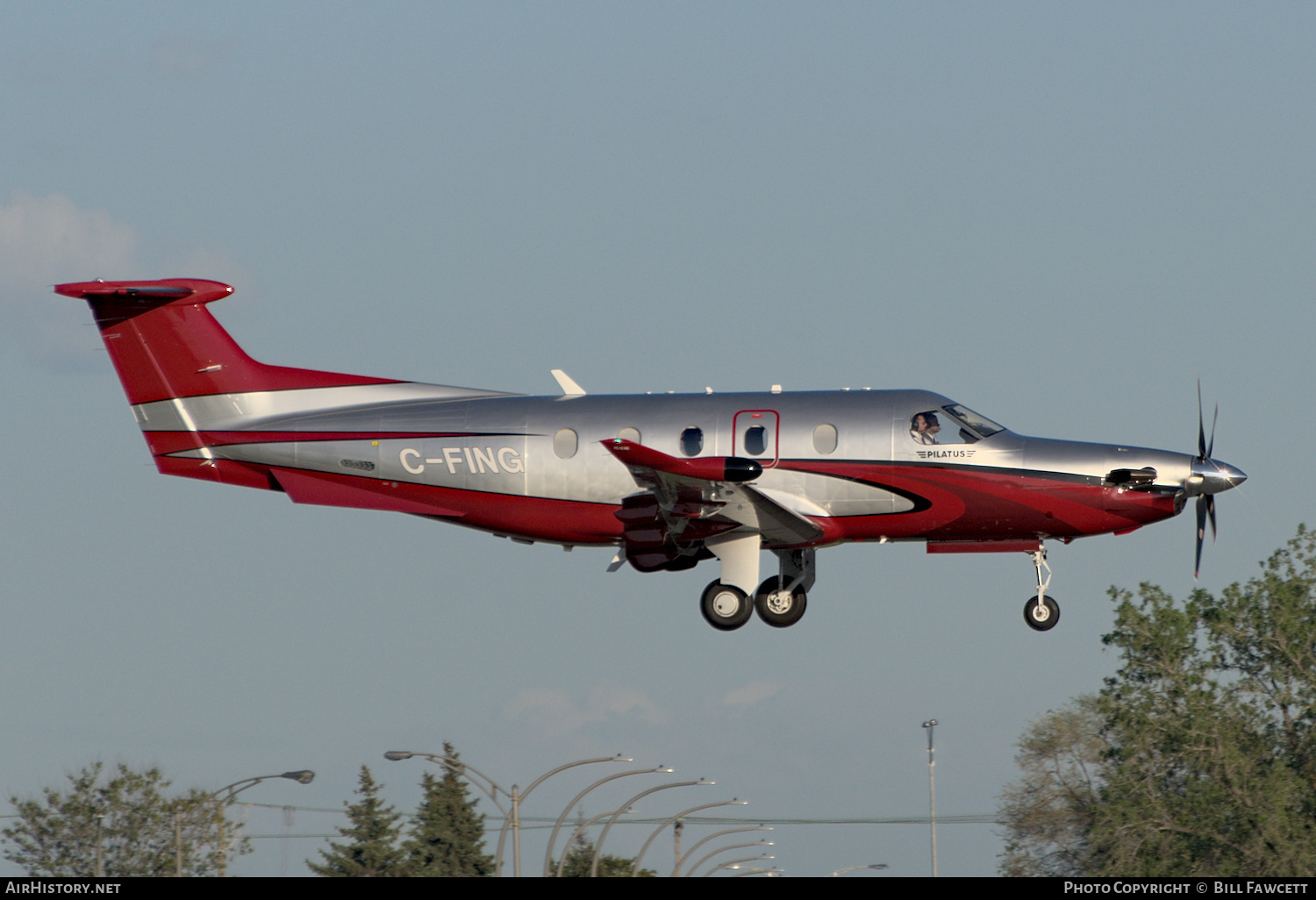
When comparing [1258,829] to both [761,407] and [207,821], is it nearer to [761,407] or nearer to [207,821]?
[761,407]

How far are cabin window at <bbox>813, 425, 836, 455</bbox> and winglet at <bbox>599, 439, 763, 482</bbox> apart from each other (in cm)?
231

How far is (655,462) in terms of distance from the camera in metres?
21.9

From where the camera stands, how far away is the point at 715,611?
24688 millimetres

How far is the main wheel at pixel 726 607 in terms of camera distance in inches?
970

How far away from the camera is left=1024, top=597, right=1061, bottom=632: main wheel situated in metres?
24.2

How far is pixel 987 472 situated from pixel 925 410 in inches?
52.4

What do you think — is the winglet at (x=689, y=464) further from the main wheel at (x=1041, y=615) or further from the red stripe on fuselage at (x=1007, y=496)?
the main wheel at (x=1041, y=615)

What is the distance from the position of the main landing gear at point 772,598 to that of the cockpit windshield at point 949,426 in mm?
3025

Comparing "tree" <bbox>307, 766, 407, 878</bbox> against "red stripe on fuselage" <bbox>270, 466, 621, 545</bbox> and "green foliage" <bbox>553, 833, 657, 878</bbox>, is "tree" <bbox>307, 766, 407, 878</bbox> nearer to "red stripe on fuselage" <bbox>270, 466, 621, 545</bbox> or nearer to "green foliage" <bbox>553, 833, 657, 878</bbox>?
"green foliage" <bbox>553, 833, 657, 878</bbox>

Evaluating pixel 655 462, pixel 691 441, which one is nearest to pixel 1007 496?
pixel 691 441

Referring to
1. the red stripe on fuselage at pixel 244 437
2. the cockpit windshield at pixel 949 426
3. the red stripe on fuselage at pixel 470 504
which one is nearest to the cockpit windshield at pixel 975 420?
the cockpit windshield at pixel 949 426
